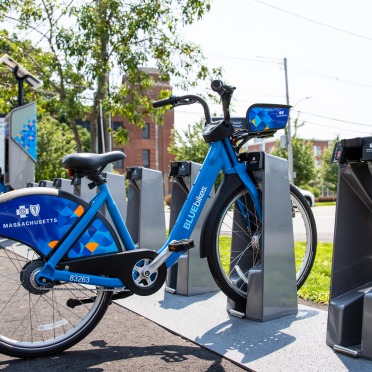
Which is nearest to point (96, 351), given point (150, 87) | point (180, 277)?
point (180, 277)

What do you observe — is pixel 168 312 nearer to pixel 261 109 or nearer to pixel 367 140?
pixel 261 109

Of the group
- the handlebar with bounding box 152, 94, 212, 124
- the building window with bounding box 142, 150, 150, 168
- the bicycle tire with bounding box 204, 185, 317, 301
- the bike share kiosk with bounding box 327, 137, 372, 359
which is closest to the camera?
the bike share kiosk with bounding box 327, 137, 372, 359

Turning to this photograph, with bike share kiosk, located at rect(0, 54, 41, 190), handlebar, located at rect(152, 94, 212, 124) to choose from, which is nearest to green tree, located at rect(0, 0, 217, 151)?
bike share kiosk, located at rect(0, 54, 41, 190)

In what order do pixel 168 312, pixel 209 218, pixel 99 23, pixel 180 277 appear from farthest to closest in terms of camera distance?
1. pixel 99 23
2. pixel 180 277
3. pixel 168 312
4. pixel 209 218

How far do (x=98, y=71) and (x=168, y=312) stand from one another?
7.26m

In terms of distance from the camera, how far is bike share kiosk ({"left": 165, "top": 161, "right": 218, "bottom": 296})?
4.39 meters

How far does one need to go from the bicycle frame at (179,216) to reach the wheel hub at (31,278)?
1.8 inches

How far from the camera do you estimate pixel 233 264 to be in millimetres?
3918

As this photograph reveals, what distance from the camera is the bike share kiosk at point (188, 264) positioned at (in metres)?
4.39

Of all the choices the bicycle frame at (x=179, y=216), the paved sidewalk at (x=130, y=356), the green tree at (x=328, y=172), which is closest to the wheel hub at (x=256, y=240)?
the bicycle frame at (x=179, y=216)

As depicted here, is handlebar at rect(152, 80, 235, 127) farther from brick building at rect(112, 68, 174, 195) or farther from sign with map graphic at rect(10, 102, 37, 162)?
brick building at rect(112, 68, 174, 195)

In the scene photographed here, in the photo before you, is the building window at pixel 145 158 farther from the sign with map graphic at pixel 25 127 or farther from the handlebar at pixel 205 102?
the handlebar at pixel 205 102

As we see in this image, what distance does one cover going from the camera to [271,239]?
11.5ft

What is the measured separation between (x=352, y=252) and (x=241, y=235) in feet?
3.63
